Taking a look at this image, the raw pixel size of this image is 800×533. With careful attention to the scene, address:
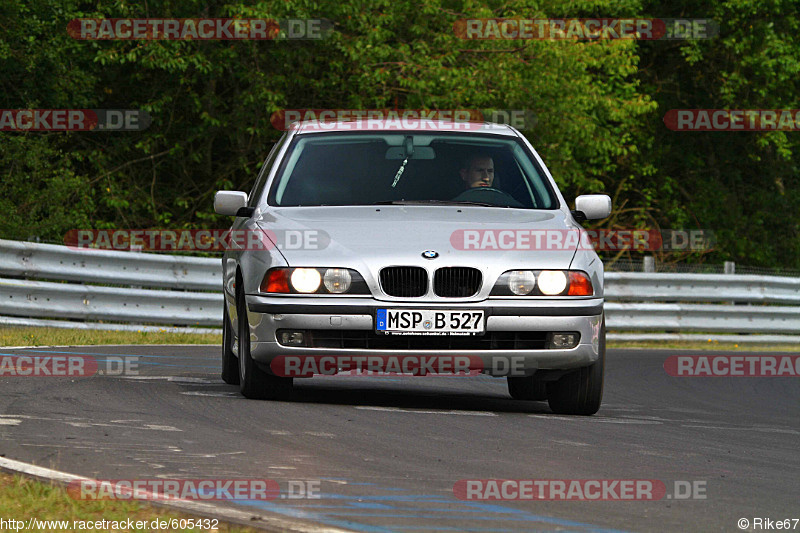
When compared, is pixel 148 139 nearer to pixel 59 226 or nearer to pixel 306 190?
pixel 59 226

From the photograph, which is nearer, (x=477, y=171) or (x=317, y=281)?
(x=317, y=281)

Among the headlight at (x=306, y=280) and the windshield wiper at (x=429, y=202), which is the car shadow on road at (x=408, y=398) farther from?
the windshield wiper at (x=429, y=202)

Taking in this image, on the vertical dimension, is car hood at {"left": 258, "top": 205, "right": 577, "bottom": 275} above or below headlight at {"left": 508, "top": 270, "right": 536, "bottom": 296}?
above

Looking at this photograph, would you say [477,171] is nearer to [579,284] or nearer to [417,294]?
[579,284]

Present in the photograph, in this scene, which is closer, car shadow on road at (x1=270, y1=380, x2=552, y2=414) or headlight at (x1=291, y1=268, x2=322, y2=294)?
headlight at (x1=291, y1=268, x2=322, y2=294)

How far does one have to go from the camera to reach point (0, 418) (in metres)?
7.29

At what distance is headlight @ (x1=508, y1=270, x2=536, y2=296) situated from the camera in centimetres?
809

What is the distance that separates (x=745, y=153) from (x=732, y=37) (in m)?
4.23

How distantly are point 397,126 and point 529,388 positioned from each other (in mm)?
1923

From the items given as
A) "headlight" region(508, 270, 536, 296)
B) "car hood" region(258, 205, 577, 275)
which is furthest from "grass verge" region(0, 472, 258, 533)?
"headlight" region(508, 270, 536, 296)

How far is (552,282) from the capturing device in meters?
8.16

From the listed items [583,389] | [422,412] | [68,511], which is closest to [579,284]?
[583,389]

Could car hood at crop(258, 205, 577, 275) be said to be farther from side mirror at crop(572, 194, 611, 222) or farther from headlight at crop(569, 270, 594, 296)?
side mirror at crop(572, 194, 611, 222)

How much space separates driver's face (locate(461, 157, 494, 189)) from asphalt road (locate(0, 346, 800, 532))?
1.39m
